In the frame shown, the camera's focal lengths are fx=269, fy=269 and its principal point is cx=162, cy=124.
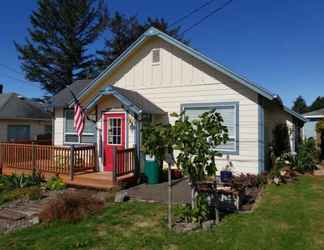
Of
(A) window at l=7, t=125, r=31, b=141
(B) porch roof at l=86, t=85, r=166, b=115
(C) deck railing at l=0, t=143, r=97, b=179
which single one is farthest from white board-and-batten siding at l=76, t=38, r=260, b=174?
(A) window at l=7, t=125, r=31, b=141

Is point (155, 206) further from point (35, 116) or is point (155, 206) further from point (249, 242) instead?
point (35, 116)

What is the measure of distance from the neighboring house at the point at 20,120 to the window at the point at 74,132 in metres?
7.17

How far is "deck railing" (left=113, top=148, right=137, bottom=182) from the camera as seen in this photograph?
9.29m

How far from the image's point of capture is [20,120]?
68.3ft

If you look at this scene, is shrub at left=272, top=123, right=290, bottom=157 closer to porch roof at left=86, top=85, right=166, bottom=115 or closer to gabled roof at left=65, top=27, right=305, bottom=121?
gabled roof at left=65, top=27, right=305, bottom=121

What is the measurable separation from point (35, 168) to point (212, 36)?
1481cm

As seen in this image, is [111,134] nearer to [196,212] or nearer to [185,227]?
[196,212]

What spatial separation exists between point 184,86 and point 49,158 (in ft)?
20.7

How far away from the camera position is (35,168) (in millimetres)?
11062

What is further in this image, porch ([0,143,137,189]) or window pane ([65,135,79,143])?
window pane ([65,135,79,143])

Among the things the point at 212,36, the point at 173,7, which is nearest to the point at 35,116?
the point at 173,7

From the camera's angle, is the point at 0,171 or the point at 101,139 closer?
the point at 101,139

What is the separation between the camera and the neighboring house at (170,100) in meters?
10.1

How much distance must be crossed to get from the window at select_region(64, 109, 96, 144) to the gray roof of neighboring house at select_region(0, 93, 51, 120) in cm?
830
